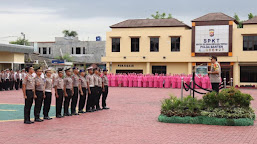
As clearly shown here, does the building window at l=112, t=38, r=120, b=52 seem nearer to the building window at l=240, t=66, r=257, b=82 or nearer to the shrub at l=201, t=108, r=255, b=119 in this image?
the building window at l=240, t=66, r=257, b=82

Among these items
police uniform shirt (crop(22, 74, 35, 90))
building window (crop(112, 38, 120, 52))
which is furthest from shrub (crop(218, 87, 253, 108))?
building window (crop(112, 38, 120, 52))

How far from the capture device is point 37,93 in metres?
12.5

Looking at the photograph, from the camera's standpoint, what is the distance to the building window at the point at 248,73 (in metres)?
39.9

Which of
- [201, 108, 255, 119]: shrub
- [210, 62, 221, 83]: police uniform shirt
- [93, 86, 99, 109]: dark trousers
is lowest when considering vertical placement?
[201, 108, 255, 119]: shrub

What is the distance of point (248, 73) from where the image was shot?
4016 centimetres

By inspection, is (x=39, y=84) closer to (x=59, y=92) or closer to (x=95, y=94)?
(x=59, y=92)

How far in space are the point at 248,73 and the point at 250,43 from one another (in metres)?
3.00

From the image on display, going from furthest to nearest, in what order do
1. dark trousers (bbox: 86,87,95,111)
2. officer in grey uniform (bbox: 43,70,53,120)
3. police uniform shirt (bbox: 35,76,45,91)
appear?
1. dark trousers (bbox: 86,87,95,111)
2. officer in grey uniform (bbox: 43,70,53,120)
3. police uniform shirt (bbox: 35,76,45,91)

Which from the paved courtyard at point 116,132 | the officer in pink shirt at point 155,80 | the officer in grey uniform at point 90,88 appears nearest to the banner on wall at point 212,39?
the officer in pink shirt at point 155,80

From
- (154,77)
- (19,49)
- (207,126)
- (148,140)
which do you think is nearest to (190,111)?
(207,126)

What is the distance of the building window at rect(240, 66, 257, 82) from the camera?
1570 inches

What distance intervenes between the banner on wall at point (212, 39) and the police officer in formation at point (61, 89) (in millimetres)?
25804

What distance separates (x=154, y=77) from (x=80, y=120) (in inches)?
891

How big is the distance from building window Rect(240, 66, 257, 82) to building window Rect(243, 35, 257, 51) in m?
1.92
